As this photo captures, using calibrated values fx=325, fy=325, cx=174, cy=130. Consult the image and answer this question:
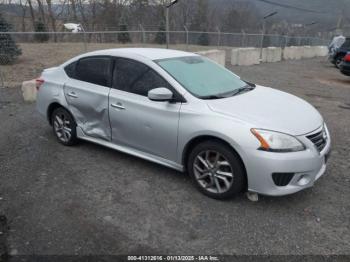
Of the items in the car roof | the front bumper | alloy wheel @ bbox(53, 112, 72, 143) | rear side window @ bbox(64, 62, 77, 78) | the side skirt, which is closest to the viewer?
the front bumper

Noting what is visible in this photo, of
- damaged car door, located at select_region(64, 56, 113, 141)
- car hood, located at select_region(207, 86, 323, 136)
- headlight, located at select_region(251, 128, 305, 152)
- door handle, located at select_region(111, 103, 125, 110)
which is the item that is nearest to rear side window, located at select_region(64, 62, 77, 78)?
damaged car door, located at select_region(64, 56, 113, 141)

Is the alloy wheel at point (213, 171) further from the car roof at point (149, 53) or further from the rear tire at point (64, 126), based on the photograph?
the rear tire at point (64, 126)

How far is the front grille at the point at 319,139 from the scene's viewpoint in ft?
11.1

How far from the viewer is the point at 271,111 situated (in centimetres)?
358

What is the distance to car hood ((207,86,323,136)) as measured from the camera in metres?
3.32

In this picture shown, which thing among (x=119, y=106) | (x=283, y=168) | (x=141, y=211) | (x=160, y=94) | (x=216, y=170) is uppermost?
(x=160, y=94)

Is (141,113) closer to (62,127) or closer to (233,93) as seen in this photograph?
(233,93)

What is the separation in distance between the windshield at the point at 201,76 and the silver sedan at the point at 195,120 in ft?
0.05

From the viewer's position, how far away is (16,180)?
411cm

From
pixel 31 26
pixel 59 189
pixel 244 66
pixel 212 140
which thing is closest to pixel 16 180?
pixel 59 189

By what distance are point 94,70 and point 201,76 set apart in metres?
1.56

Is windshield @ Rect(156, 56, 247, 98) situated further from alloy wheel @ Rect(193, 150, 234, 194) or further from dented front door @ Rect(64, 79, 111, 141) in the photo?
dented front door @ Rect(64, 79, 111, 141)

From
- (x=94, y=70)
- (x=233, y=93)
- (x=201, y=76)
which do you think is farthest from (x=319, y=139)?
(x=94, y=70)

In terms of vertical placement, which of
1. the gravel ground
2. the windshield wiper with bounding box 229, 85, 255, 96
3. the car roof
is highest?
the car roof
